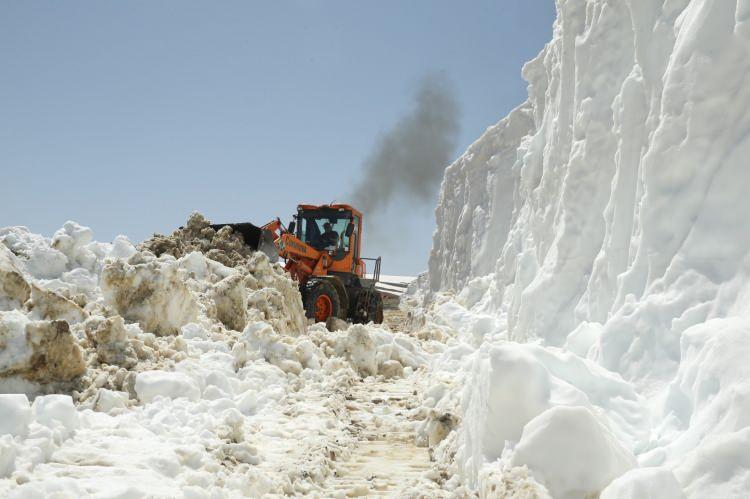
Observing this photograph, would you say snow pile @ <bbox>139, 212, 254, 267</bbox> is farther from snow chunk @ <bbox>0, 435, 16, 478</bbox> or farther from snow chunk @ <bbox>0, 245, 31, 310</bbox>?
snow chunk @ <bbox>0, 435, 16, 478</bbox>

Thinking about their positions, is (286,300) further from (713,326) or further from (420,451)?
(713,326)

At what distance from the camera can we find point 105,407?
4.20 metres

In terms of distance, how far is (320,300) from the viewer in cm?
1235

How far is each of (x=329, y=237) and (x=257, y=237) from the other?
2042 millimetres

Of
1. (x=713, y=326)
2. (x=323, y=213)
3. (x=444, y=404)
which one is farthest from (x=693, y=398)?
(x=323, y=213)

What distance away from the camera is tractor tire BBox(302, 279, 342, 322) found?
39.4 ft

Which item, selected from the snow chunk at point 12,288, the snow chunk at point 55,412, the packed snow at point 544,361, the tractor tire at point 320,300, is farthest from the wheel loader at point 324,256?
the snow chunk at point 55,412

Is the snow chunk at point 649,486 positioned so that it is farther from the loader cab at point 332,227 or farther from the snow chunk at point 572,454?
the loader cab at point 332,227

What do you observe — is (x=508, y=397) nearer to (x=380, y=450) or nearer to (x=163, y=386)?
(x=380, y=450)

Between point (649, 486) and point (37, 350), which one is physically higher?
point (37, 350)

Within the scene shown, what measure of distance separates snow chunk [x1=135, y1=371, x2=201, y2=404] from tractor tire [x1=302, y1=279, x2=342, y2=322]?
7.21 metres

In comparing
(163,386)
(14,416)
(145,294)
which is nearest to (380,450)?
(163,386)

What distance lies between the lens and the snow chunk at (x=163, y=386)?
4500mm

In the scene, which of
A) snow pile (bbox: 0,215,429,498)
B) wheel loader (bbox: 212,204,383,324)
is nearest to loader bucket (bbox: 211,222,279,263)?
wheel loader (bbox: 212,204,383,324)
